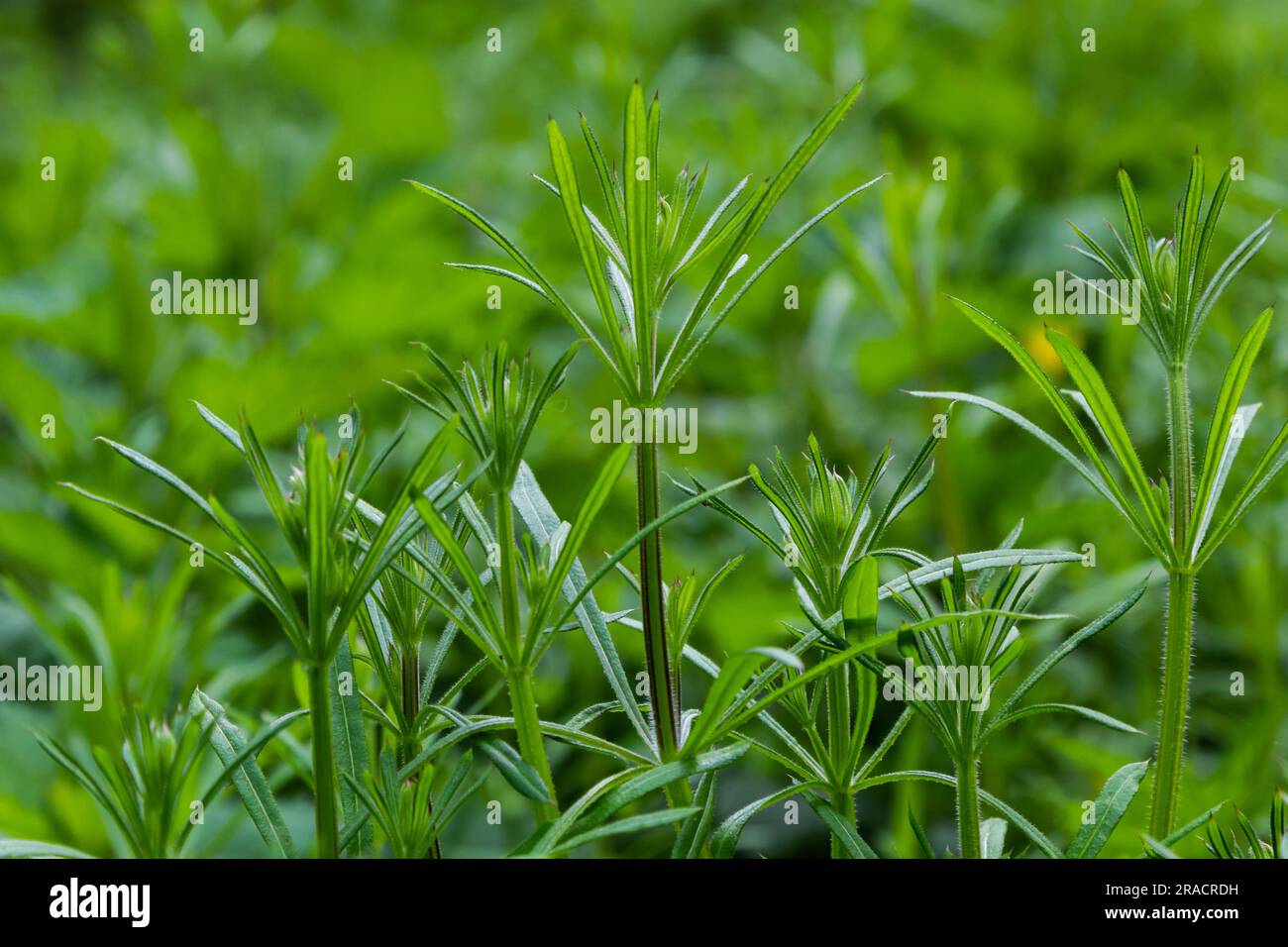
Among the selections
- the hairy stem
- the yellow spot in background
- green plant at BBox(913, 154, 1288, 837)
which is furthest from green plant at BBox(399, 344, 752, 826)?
the yellow spot in background

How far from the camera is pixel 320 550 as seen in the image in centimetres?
26

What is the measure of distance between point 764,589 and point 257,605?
369mm

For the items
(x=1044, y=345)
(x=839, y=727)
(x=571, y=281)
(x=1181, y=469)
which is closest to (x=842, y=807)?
(x=839, y=727)

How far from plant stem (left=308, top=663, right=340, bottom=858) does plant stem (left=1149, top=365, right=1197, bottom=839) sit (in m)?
0.21

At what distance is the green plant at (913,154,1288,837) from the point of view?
30 centimetres

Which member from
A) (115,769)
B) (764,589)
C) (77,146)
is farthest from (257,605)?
(77,146)

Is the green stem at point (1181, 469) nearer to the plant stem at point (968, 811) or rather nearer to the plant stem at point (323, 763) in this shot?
the plant stem at point (968, 811)

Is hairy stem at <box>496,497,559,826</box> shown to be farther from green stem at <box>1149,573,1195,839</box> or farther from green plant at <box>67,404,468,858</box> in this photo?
green stem at <box>1149,573,1195,839</box>

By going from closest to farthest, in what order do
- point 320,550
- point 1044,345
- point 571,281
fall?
point 320,550, point 1044,345, point 571,281

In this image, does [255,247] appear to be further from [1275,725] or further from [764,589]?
[1275,725]

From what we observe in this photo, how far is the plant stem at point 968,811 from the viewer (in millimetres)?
299

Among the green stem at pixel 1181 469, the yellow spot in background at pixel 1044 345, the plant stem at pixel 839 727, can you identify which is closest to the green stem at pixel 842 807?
the plant stem at pixel 839 727

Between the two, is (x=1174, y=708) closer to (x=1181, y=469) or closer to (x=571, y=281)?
(x=1181, y=469)

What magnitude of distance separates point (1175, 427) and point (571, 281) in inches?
36.0
